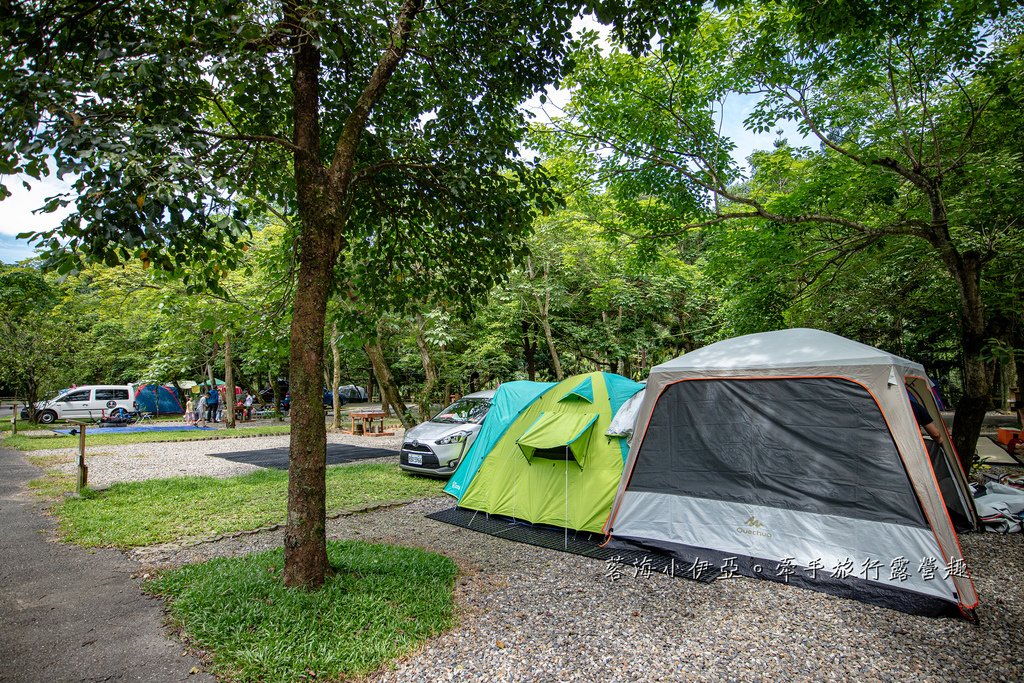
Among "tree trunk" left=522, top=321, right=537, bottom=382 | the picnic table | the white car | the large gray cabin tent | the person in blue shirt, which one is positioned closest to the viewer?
the large gray cabin tent

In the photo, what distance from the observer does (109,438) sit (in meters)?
14.6

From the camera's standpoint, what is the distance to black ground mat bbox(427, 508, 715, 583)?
4.82 m

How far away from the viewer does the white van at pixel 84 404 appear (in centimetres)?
1894

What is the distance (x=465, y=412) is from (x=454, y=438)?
32.4 inches

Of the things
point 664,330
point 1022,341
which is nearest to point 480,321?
point 664,330

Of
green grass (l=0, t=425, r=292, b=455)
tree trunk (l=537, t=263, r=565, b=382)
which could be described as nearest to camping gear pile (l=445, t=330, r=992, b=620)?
green grass (l=0, t=425, r=292, b=455)

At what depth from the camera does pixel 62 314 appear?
16.5m

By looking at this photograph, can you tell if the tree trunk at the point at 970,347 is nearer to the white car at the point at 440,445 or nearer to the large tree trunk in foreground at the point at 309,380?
the white car at the point at 440,445

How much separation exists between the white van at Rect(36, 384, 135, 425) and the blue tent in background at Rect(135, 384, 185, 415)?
2.85 metres

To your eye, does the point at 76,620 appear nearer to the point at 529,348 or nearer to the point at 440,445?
the point at 440,445

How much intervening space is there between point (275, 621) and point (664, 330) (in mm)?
20520

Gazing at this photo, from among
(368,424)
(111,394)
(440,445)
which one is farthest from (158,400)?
(440,445)

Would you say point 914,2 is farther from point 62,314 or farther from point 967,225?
point 62,314

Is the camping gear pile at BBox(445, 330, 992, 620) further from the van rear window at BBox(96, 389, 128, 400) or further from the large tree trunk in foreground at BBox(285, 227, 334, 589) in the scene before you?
the van rear window at BBox(96, 389, 128, 400)
